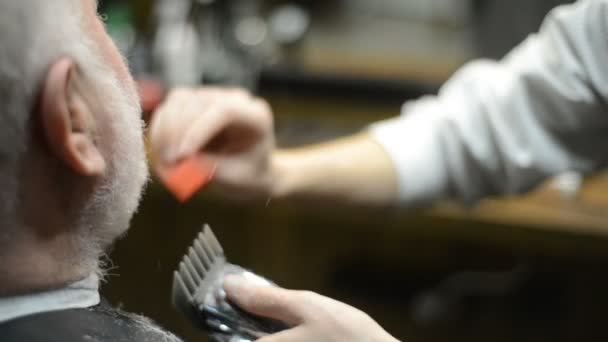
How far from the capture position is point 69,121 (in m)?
0.51

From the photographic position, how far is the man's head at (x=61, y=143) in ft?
1.63

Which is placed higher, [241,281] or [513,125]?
[513,125]

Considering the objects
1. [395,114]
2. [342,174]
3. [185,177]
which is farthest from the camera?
[395,114]

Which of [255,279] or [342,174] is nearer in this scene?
[255,279]

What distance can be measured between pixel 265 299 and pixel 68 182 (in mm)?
141

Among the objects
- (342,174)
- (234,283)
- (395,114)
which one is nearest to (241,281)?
(234,283)

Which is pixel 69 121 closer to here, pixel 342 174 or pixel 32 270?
pixel 32 270

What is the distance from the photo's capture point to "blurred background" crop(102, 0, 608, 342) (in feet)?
4.55

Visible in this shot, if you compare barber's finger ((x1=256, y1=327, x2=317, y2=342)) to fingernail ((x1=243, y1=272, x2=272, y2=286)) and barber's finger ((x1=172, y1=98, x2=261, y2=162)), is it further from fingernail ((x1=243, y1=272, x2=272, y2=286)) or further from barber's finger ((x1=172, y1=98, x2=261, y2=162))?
barber's finger ((x1=172, y1=98, x2=261, y2=162))

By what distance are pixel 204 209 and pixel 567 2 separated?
0.40 metres

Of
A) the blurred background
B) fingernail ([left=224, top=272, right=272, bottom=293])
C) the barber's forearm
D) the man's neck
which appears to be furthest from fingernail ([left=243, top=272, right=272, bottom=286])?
the blurred background

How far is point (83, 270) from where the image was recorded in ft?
1.87

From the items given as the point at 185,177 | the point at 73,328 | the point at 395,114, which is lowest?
the point at 73,328

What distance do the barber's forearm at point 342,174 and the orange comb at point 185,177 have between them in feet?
0.53
